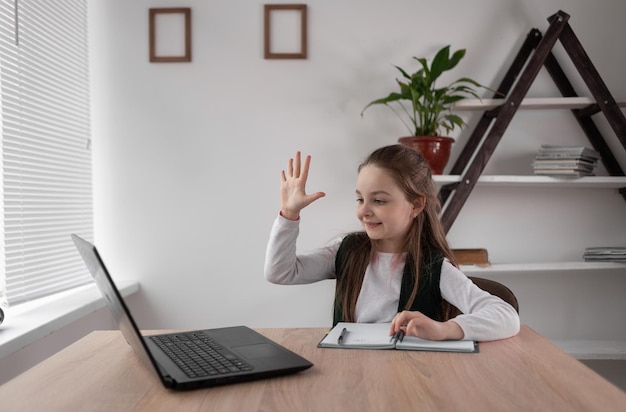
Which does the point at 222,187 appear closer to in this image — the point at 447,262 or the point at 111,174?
the point at 111,174

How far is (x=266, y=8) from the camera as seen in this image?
2.89 meters

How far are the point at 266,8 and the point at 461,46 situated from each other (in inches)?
38.0

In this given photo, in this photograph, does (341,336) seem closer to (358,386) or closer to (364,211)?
(358,386)

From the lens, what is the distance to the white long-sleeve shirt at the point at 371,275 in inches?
58.1

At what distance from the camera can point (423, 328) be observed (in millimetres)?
1156

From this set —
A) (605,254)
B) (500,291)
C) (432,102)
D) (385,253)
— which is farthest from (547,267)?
(385,253)

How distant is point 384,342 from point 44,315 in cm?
145

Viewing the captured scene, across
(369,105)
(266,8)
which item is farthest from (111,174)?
(369,105)

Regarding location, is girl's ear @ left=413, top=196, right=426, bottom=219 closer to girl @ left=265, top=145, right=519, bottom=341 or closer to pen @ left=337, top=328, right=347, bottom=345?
girl @ left=265, top=145, right=519, bottom=341

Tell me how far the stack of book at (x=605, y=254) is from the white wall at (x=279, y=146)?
0.19 m

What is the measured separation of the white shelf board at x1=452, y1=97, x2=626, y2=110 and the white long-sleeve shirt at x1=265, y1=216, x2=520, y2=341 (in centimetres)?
126

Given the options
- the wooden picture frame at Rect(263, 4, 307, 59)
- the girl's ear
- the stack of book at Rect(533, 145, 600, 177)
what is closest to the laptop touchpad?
the girl's ear

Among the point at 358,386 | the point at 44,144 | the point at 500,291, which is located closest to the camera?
the point at 358,386

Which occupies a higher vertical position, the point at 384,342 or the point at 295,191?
the point at 295,191
